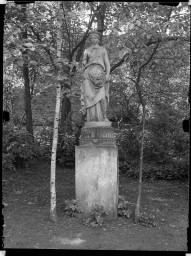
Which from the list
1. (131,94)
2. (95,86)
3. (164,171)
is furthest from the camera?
(131,94)

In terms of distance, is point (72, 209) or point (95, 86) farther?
point (95, 86)

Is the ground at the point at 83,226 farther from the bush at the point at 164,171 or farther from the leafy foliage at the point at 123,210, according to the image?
the bush at the point at 164,171

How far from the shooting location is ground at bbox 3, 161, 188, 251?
5.12 metres

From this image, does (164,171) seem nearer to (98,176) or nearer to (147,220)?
(147,220)

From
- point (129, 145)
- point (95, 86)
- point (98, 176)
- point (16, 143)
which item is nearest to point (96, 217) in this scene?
point (98, 176)

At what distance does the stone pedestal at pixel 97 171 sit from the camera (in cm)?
619

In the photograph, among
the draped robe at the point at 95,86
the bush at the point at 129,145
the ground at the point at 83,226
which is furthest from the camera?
the bush at the point at 129,145

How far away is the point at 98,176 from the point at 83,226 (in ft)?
3.44

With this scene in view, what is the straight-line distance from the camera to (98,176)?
6230 mm

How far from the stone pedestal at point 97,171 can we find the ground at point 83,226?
0.42m

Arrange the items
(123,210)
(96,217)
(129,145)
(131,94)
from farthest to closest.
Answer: (131,94)
(129,145)
(123,210)
(96,217)

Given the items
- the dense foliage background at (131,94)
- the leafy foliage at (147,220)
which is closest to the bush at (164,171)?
the dense foliage background at (131,94)

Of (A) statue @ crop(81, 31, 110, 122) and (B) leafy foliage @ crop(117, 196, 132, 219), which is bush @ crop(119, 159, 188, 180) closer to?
(B) leafy foliage @ crop(117, 196, 132, 219)

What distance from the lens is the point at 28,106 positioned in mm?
12445
